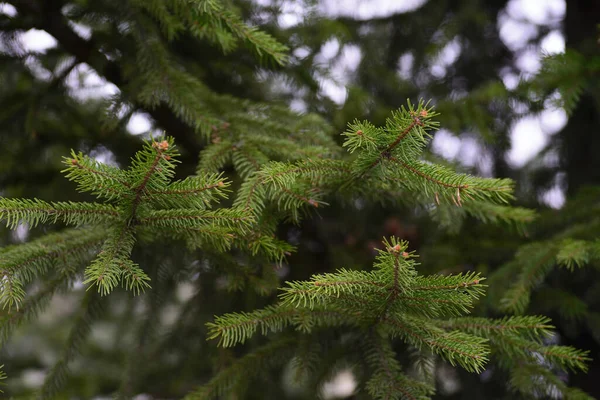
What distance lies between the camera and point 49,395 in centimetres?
147

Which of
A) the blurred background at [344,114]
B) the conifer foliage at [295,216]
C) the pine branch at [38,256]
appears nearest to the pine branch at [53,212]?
the conifer foliage at [295,216]

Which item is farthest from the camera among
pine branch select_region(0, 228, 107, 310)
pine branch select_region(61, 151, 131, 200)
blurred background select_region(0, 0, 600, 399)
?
blurred background select_region(0, 0, 600, 399)

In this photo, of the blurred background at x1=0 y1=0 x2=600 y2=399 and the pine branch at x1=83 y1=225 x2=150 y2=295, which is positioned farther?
the blurred background at x1=0 y1=0 x2=600 y2=399

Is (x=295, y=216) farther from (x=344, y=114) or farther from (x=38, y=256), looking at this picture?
(x=344, y=114)

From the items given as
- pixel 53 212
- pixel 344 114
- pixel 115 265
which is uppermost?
pixel 344 114

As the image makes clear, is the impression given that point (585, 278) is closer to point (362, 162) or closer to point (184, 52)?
point (362, 162)

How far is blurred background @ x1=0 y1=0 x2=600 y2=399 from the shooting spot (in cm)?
168

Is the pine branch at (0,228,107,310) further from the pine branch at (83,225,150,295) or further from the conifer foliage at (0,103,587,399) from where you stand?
the pine branch at (83,225,150,295)

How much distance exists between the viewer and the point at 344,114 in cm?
210

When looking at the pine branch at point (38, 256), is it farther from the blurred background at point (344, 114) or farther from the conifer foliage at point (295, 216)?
the blurred background at point (344, 114)

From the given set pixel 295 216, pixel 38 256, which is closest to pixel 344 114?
pixel 295 216

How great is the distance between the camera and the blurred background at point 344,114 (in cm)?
168

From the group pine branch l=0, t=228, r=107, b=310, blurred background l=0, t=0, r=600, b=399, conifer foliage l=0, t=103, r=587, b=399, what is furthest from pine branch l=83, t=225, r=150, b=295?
blurred background l=0, t=0, r=600, b=399

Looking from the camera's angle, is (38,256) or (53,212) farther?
(38,256)
